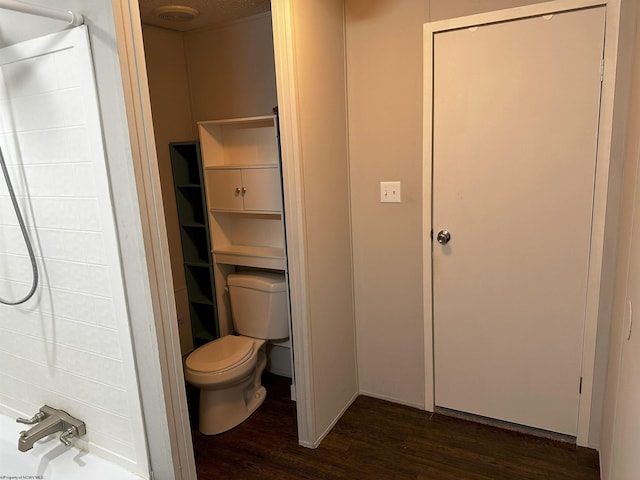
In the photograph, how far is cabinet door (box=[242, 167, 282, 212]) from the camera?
259cm

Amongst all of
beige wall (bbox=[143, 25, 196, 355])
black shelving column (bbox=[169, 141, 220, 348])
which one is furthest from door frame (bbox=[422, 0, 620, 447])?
beige wall (bbox=[143, 25, 196, 355])

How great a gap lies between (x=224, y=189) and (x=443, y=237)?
134 cm

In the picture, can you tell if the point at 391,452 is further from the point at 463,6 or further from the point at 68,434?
the point at 463,6

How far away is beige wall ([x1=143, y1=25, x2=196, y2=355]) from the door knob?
5.47 ft

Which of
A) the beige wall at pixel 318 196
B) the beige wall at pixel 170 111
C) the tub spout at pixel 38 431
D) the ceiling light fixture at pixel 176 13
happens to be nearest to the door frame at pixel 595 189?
the beige wall at pixel 318 196

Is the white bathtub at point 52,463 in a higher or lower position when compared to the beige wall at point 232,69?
lower

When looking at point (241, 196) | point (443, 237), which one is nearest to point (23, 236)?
point (241, 196)

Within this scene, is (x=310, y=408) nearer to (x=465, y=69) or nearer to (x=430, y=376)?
(x=430, y=376)

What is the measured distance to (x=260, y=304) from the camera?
267 centimetres

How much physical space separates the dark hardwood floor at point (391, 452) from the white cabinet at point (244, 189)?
1.21 m

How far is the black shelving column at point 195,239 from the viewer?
113 inches

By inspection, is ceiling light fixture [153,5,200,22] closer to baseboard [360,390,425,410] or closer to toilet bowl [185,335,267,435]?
toilet bowl [185,335,267,435]

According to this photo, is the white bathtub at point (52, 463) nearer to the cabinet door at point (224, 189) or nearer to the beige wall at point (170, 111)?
the beige wall at point (170, 111)

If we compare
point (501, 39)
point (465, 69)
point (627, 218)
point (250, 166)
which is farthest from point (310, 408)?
point (501, 39)
